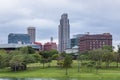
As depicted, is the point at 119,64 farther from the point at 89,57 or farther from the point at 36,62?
the point at 36,62

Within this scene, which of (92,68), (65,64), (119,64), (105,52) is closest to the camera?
(65,64)

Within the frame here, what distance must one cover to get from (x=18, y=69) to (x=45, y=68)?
1053cm

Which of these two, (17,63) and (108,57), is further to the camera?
(108,57)

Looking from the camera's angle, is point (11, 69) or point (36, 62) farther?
point (36, 62)

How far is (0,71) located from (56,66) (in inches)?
856

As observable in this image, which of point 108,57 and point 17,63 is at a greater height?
point 108,57

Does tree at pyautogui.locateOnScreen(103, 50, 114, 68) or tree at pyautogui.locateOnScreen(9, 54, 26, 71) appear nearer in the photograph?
tree at pyautogui.locateOnScreen(9, 54, 26, 71)

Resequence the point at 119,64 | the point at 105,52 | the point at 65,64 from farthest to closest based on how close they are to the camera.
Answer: the point at 119,64
the point at 105,52
the point at 65,64

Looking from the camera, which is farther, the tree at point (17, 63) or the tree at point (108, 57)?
the tree at point (108, 57)

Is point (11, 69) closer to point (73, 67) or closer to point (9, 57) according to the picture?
point (9, 57)

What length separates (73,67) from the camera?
16250cm

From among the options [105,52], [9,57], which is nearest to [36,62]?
[9,57]

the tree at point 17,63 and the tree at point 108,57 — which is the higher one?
the tree at point 108,57

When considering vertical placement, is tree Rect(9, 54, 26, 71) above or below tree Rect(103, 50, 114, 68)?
below
